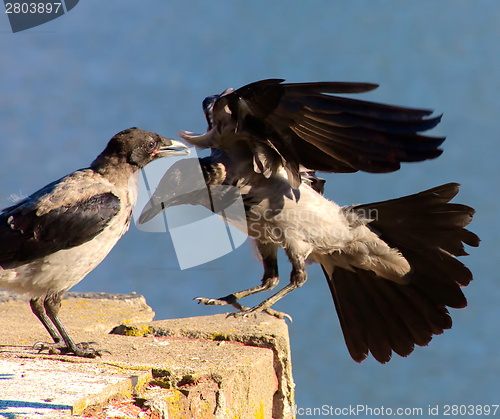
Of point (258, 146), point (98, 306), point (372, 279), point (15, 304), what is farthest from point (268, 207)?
point (15, 304)

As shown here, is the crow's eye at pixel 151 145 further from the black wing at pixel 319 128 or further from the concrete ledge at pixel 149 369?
the concrete ledge at pixel 149 369

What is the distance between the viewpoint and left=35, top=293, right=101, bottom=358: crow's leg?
127 inches

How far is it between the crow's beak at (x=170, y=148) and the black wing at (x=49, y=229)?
42 centimetres

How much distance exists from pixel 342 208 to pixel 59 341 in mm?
1671

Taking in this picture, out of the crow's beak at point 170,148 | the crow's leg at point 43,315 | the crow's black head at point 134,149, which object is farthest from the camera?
the crow's beak at point 170,148

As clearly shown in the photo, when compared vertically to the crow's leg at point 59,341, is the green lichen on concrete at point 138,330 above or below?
above

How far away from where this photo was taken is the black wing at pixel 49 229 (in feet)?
10.7

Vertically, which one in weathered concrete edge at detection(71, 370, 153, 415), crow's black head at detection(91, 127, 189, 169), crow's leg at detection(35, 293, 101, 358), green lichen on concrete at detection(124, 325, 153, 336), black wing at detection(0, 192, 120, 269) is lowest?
weathered concrete edge at detection(71, 370, 153, 415)

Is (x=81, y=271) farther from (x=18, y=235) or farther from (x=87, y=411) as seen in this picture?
(x=87, y=411)

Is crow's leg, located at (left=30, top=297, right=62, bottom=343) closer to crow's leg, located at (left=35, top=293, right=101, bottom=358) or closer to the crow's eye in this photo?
crow's leg, located at (left=35, top=293, right=101, bottom=358)

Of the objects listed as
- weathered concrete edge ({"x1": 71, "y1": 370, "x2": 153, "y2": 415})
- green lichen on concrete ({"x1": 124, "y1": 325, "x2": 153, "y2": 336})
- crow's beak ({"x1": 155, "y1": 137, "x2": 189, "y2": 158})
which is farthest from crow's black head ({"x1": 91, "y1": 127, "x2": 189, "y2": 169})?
weathered concrete edge ({"x1": 71, "y1": 370, "x2": 153, "y2": 415})

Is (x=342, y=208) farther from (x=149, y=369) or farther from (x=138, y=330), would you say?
(x=149, y=369)

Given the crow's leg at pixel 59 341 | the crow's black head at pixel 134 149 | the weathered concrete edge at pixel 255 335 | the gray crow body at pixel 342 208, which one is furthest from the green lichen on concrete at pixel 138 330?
the crow's black head at pixel 134 149

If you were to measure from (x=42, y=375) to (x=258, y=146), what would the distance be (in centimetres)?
168
